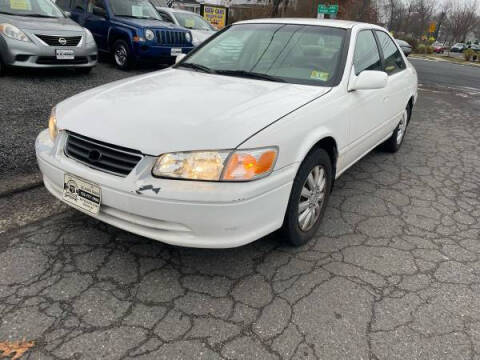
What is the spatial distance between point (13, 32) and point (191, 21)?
5.45 metres

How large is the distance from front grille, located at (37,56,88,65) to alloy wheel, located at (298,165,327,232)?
220 inches

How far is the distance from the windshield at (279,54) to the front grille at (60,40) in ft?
13.2

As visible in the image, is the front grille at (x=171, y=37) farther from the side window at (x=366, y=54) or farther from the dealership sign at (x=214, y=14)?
the dealership sign at (x=214, y=14)

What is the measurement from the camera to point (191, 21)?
10805 mm

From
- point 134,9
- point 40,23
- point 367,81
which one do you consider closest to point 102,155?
point 367,81

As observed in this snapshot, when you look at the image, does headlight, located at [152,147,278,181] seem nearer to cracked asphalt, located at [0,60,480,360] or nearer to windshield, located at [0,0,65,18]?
cracked asphalt, located at [0,60,480,360]

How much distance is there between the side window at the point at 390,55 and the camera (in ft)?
13.4

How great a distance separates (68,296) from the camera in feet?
7.29

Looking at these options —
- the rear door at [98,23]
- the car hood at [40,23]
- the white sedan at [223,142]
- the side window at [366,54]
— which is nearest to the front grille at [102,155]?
the white sedan at [223,142]

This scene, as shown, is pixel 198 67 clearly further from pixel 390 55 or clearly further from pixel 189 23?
pixel 189 23

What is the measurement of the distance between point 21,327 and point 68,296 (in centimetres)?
28

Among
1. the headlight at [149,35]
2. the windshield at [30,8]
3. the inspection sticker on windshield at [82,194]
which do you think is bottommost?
the inspection sticker on windshield at [82,194]

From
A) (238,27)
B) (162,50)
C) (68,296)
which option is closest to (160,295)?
(68,296)

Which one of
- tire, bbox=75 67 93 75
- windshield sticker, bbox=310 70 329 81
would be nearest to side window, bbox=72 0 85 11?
tire, bbox=75 67 93 75
